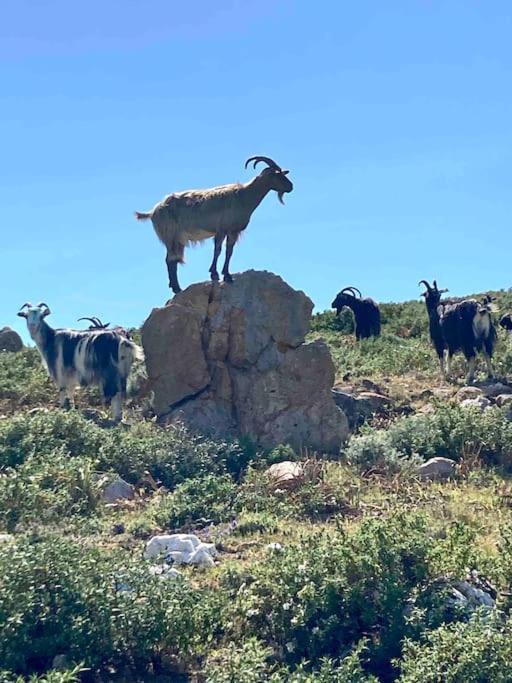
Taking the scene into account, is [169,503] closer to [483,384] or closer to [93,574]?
[93,574]

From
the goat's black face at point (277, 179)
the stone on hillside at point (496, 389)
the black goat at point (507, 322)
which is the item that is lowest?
the stone on hillside at point (496, 389)

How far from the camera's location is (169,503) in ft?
32.8

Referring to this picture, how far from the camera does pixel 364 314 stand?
76.7 ft

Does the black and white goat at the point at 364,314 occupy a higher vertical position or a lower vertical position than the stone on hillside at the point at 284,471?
higher

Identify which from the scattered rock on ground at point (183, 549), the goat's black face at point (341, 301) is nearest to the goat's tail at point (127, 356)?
the scattered rock on ground at point (183, 549)

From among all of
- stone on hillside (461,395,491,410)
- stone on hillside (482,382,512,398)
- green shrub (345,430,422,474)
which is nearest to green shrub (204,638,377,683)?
green shrub (345,430,422,474)

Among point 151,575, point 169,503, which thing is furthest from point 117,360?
point 151,575

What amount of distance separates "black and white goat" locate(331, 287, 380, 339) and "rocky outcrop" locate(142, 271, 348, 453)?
28.2 feet

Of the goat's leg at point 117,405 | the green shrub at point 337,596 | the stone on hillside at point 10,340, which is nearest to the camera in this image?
the green shrub at point 337,596

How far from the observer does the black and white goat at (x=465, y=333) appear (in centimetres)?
1669

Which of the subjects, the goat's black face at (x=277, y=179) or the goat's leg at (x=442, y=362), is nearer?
the goat's black face at (x=277, y=179)

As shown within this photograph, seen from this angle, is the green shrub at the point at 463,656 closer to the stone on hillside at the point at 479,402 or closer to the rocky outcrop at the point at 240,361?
the rocky outcrop at the point at 240,361

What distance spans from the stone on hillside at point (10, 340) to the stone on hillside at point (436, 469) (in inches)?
488

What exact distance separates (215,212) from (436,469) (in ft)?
18.0
